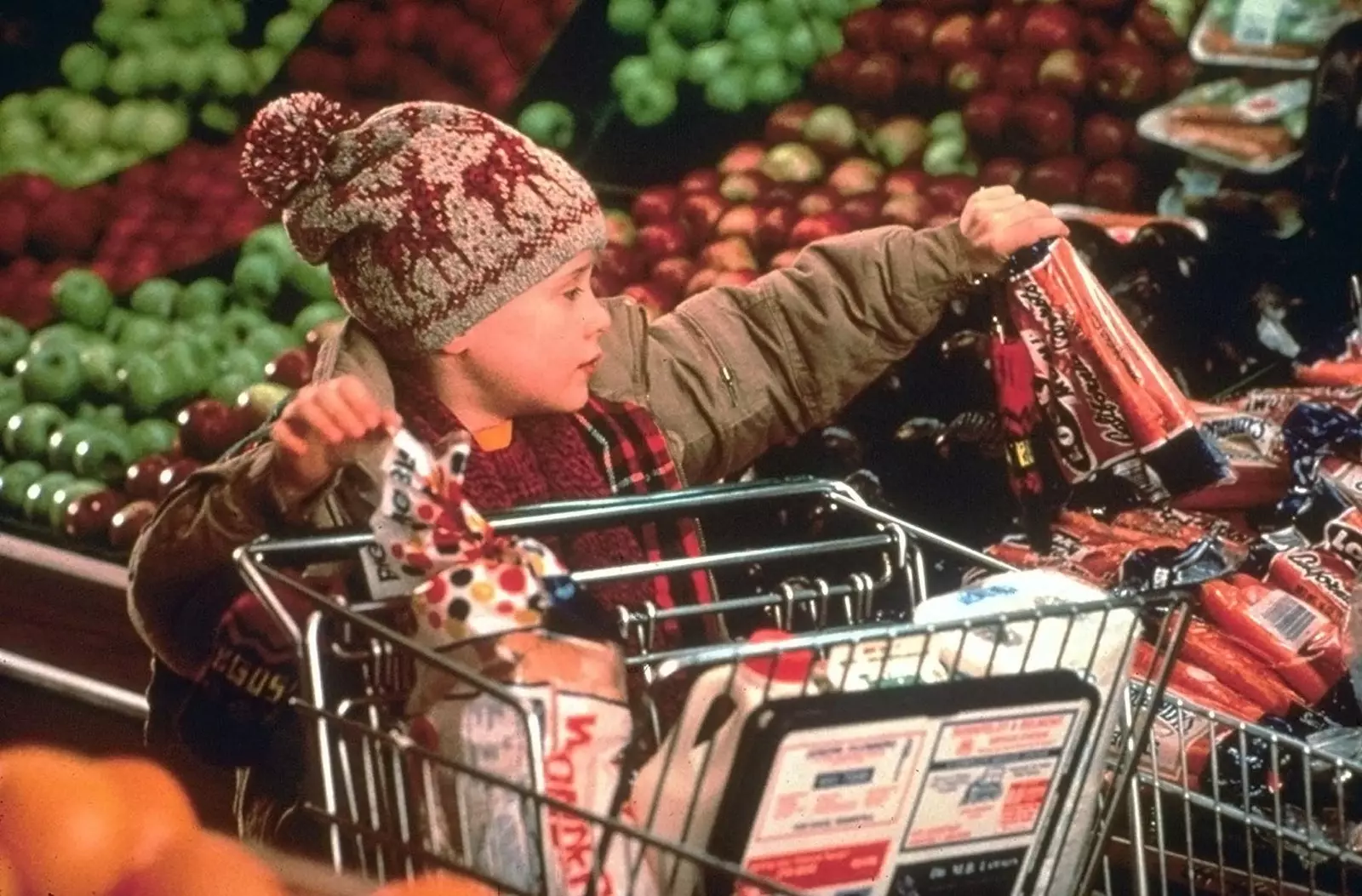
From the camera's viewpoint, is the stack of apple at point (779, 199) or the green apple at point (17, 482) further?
the green apple at point (17, 482)

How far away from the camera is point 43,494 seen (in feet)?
12.8

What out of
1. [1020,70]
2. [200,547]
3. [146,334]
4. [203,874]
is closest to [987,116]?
[1020,70]

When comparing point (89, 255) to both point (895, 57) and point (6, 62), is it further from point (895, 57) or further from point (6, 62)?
point (895, 57)

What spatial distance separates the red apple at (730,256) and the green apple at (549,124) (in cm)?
42

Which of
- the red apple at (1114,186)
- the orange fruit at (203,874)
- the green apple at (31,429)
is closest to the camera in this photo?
the orange fruit at (203,874)

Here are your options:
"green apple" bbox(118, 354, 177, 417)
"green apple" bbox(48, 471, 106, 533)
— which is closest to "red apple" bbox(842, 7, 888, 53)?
"green apple" bbox(118, 354, 177, 417)

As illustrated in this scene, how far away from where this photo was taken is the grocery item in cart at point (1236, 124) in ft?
8.50

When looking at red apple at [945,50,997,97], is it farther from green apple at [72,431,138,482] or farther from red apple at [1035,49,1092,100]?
green apple at [72,431,138,482]

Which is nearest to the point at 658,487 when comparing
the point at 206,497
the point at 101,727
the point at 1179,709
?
the point at 206,497

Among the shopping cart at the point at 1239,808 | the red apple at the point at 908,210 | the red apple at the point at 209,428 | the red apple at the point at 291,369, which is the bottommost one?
the red apple at the point at 209,428

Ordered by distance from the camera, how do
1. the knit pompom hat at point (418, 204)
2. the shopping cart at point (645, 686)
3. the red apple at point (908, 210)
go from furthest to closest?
1. the red apple at point (908, 210)
2. the knit pompom hat at point (418, 204)
3. the shopping cart at point (645, 686)

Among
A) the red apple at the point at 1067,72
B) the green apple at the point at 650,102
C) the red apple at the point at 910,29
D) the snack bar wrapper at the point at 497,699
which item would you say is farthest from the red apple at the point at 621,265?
the snack bar wrapper at the point at 497,699

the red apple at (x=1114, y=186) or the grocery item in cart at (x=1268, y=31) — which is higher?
the grocery item in cart at (x=1268, y=31)

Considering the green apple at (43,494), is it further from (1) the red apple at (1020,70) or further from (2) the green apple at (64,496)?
(1) the red apple at (1020,70)
